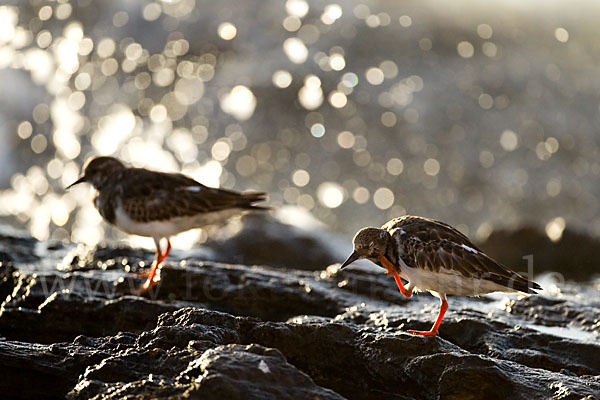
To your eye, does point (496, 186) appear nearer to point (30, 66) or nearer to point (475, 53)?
point (475, 53)

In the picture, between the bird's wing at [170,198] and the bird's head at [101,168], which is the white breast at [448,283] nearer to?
the bird's wing at [170,198]

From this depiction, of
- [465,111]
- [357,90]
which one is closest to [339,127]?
[357,90]

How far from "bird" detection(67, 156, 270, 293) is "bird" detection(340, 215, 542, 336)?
7.98 ft

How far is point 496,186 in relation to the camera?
14.2 metres

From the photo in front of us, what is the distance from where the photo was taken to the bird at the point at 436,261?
16.5 feet

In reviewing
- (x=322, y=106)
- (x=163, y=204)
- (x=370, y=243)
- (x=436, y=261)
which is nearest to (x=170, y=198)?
(x=163, y=204)

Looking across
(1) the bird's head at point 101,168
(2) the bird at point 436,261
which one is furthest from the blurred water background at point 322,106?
(2) the bird at point 436,261

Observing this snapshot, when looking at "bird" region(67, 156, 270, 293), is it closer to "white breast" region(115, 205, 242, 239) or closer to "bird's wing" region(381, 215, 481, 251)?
Answer: "white breast" region(115, 205, 242, 239)

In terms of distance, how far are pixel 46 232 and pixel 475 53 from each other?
32.7 ft

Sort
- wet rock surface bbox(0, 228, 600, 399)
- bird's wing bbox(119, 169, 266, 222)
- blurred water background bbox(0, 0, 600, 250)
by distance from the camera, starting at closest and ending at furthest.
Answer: wet rock surface bbox(0, 228, 600, 399), bird's wing bbox(119, 169, 266, 222), blurred water background bbox(0, 0, 600, 250)

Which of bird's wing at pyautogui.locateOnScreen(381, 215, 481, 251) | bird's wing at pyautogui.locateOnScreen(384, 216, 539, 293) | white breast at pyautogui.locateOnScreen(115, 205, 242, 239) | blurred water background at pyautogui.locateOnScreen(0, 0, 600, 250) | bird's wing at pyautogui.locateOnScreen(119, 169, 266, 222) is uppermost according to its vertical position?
blurred water background at pyautogui.locateOnScreen(0, 0, 600, 250)

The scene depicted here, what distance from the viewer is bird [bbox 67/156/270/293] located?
736 centimetres

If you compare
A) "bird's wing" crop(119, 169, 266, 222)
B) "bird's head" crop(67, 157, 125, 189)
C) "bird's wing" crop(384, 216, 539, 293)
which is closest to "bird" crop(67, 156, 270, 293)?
"bird's wing" crop(119, 169, 266, 222)

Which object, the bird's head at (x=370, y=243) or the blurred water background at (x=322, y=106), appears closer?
the bird's head at (x=370, y=243)
